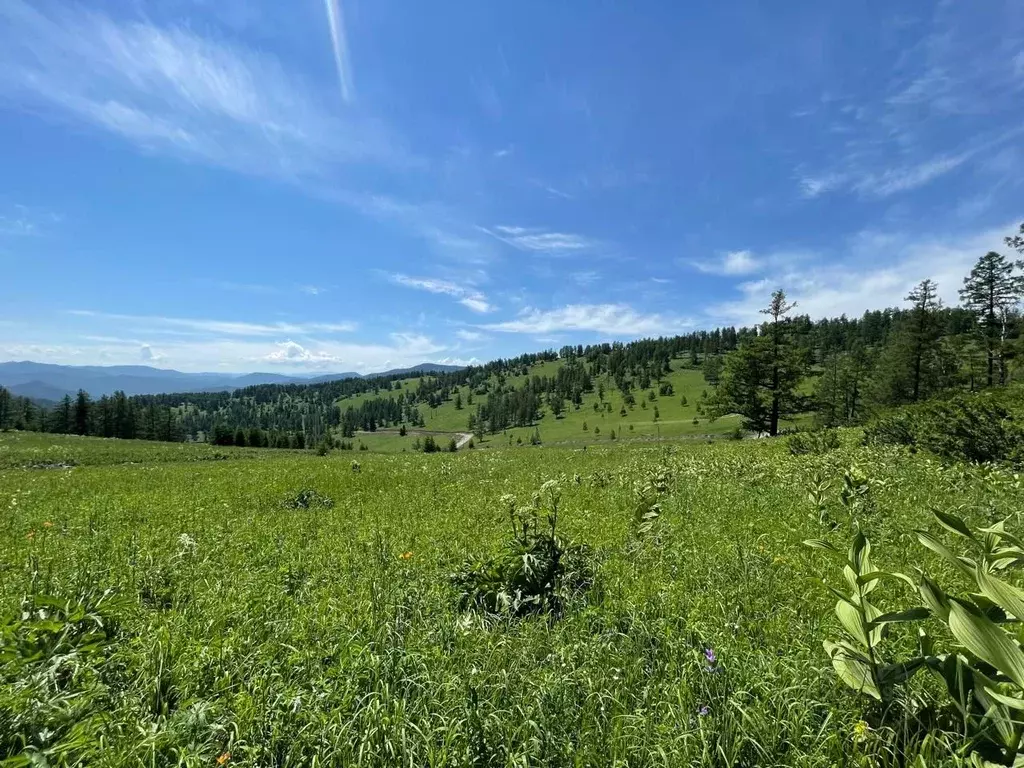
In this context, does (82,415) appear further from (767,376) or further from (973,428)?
(973,428)

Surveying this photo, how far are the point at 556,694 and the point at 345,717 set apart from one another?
57.5 inches

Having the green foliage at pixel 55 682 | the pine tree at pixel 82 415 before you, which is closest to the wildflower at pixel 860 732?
the green foliage at pixel 55 682

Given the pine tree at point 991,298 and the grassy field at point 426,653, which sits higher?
the pine tree at point 991,298

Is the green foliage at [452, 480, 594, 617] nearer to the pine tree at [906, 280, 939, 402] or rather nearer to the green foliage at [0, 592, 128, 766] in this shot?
the green foliage at [0, 592, 128, 766]

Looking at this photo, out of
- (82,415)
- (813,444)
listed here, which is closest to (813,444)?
(813,444)

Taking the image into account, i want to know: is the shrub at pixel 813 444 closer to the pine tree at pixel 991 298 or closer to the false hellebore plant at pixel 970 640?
the false hellebore plant at pixel 970 640

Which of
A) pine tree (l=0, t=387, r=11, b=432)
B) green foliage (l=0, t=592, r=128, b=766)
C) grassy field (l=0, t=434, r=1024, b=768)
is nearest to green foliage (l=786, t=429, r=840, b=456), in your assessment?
grassy field (l=0, t=434, r=1024, b=768)

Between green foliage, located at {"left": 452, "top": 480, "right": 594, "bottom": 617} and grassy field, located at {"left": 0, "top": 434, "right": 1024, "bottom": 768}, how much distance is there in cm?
28

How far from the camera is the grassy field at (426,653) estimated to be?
2.74 metres

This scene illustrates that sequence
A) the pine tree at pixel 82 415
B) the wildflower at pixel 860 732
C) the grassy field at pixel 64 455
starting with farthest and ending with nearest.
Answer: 1. the pine tree at pixel 82 415
2. the grassy field at pixel 64 455
3. the wildflower at pixel 860 732

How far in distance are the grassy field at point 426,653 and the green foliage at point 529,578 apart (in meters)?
0.28

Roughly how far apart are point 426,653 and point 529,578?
1758mm

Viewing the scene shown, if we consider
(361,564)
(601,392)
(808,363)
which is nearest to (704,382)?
(601,392)

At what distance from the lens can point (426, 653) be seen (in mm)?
3832
